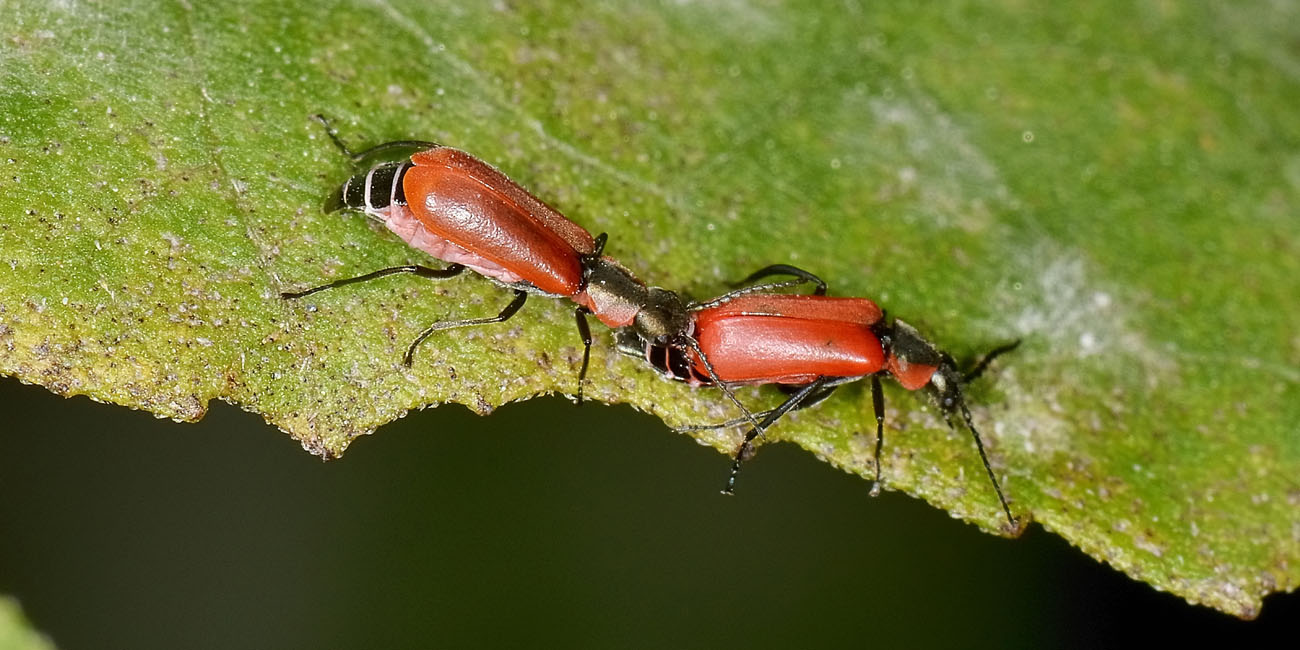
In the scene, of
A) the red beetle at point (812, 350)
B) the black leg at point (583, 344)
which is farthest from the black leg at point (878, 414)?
the black leg at point (583, 344)

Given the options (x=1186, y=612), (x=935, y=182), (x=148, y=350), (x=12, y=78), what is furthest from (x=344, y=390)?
(x=1186, y=612)

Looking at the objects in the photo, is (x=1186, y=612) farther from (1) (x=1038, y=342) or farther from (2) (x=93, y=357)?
(2) (x=93, y=357)

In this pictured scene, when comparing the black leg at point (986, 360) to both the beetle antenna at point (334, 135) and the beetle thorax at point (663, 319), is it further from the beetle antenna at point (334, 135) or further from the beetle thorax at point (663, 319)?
the beetle antenna at point (334, 135)

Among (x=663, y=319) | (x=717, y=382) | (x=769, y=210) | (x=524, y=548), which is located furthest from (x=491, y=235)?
(x=524, y=548)

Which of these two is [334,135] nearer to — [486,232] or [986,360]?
[486,232]

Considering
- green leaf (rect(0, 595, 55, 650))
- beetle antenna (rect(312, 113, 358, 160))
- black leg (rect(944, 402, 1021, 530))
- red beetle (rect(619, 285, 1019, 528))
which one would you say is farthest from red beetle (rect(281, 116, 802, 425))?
green leaf (rect(0, 595, 55, 650))
